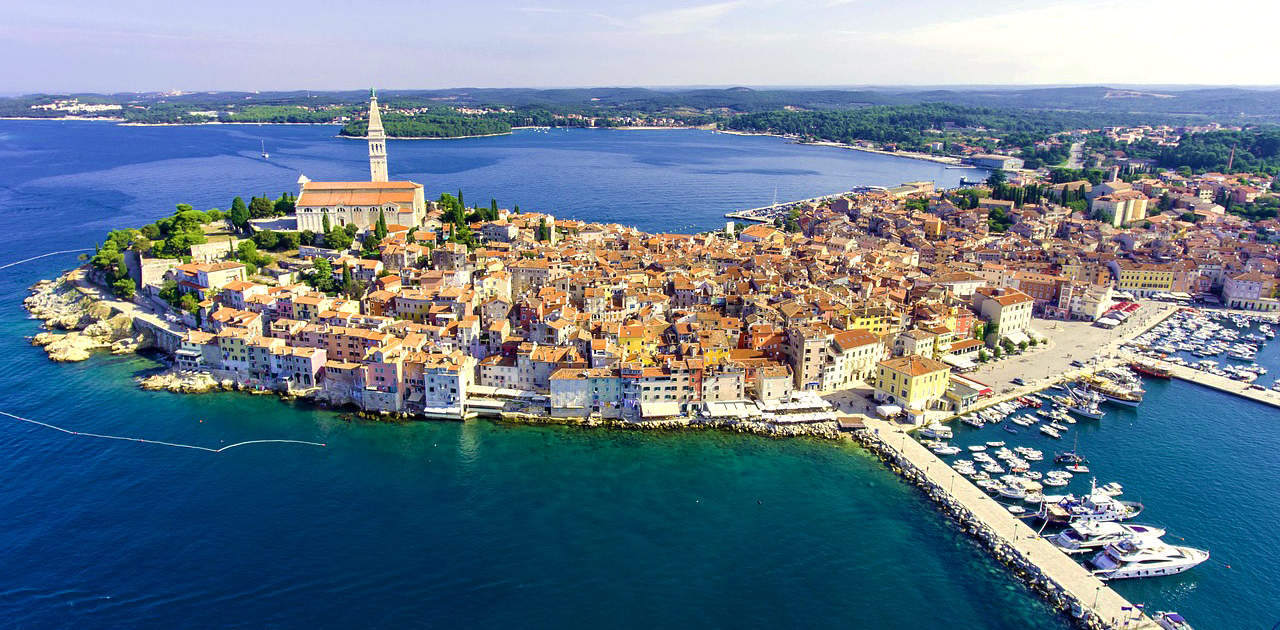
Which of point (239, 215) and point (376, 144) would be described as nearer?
point (239, 215)

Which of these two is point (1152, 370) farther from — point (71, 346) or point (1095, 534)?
point (71, 346)

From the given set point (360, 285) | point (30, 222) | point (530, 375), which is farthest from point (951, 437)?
point (30, 222)

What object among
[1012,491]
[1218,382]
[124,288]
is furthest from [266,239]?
[1218,382]

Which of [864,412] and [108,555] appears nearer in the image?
[108,555]

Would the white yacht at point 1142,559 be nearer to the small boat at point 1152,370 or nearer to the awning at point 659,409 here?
the awning at point 659,409

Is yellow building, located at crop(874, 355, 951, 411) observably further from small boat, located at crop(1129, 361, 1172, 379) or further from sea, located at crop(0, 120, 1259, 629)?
small boat, located at crop(1129, 361, 1172, 379)

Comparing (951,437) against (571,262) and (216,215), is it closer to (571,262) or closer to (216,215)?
(571,262)

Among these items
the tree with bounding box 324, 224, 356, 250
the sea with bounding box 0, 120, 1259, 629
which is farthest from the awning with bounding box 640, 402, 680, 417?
the tree with bounding box 324, 224, 356, 250

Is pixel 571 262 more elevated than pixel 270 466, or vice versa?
pixel 571 262
